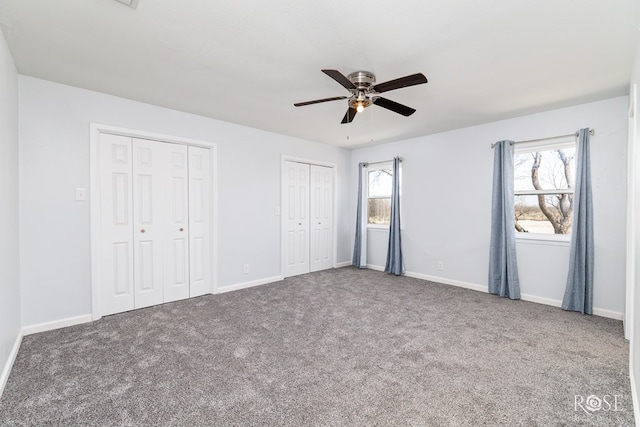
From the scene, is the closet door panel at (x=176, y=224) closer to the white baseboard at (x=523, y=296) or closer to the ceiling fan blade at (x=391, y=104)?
the ceiling fan blade at (x=391, y=104)

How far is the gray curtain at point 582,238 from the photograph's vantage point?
3.16 metres

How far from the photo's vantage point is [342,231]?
576cm

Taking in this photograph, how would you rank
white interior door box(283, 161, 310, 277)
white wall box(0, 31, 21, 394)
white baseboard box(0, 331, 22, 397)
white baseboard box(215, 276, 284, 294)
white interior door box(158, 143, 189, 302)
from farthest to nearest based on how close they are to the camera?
white interior door box(283, 161, 310, 277)
white baseboard box(215, 276, 284, 294)
white interior door box(158, 143, 189, 302)
white wall box(0, 31, 21, 394)
white baseboard box(0, 331, 22, 397)

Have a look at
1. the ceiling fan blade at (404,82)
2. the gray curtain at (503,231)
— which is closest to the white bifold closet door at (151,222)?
the ceiling fan blade at (404,82)

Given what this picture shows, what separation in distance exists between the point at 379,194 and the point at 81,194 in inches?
171

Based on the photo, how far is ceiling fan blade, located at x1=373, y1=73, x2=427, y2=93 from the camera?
2.02 meters

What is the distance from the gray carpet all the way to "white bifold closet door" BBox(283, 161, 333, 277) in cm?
161

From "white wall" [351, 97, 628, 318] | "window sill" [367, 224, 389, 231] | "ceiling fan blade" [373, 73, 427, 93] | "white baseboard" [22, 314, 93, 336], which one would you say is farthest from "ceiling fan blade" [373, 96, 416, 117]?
"white baseboard" [22, 314, 93, 336]

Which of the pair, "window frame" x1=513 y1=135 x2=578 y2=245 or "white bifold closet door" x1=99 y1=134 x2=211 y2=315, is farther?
"window frame" x1=513 y1=135 x2=578 y2=245

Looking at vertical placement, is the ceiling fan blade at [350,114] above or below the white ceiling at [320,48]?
below

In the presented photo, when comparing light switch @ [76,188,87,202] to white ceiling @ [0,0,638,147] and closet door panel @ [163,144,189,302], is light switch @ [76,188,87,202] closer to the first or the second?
closet door panel @ [163,144,189,302]

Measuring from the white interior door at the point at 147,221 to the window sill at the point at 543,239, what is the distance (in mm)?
4509

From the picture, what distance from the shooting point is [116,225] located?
3201mm

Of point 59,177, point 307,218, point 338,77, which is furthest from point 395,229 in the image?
point 59,177
